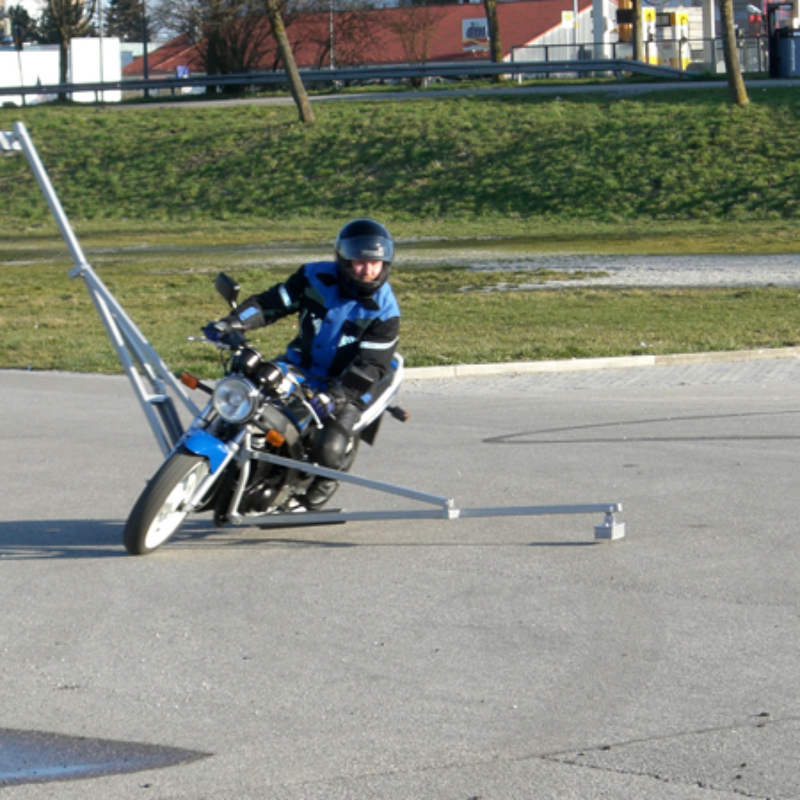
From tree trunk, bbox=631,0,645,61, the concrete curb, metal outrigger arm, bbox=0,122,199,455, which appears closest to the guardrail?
tree trunk, bbox=631,0,645,61

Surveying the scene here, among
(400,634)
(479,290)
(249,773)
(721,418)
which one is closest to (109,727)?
(249,773)

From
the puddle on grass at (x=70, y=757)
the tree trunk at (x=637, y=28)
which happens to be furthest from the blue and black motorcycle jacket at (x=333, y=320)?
the tree trunk at (x=637, y=28)

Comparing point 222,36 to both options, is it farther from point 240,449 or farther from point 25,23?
point 240,449

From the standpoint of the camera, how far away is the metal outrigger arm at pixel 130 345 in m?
7.24

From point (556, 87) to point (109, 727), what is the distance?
43511 mm

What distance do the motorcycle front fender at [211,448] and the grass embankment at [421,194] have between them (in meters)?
10.2

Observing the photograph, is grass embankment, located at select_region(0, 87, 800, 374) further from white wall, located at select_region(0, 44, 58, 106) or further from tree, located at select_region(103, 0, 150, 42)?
tree, located at select_region(103, 0, 150, 42)

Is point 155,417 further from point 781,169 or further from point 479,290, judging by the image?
point 781,169

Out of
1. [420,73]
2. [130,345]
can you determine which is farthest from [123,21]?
[130,345]

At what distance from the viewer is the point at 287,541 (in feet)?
24.0

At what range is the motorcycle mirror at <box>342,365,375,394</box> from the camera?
7.09 meters

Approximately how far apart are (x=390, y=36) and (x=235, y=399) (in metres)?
75.2

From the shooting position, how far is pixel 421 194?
37750mm

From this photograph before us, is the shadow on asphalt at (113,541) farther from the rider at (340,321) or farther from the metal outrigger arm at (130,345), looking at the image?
the metal outrigger arm at (130,345)
